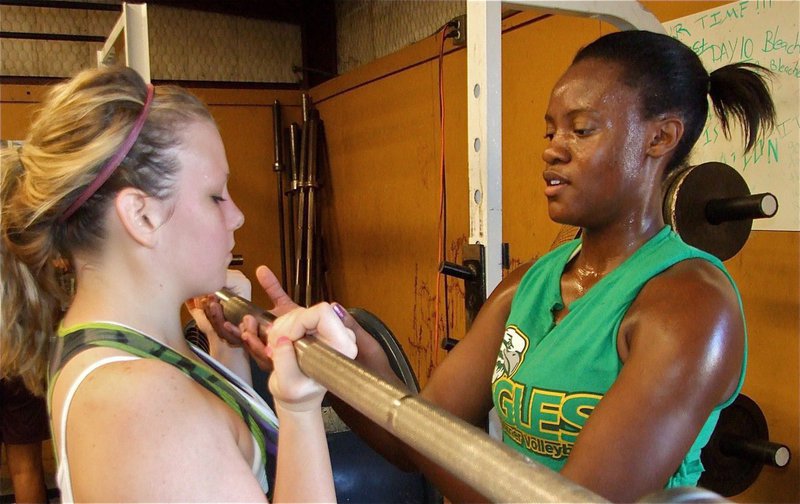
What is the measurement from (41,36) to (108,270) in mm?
2825

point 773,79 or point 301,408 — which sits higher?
point 773,79

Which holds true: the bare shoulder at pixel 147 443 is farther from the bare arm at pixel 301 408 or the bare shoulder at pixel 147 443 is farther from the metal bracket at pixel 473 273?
the metal bracket at pixel 473 273

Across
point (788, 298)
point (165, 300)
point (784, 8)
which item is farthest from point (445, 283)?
point (165, 300)

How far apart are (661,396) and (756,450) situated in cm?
79

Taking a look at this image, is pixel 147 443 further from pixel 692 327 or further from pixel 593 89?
pixel 593 89

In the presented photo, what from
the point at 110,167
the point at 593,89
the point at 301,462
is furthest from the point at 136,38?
the point at 301,462

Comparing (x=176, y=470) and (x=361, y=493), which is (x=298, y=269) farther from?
(x=176, y=470)

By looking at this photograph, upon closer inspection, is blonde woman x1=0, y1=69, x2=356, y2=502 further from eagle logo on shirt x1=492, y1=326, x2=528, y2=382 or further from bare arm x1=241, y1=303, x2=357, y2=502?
eagle logo on shirt x1=492, y1=326, x2=528, y2=382

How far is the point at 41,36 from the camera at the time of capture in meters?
3.10

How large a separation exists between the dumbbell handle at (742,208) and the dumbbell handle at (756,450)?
467 millimetres

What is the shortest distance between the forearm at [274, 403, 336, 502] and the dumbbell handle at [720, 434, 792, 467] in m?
1.02

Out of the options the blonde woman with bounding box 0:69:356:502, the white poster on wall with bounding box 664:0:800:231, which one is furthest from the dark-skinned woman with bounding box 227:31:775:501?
the white poster on wall with bounding box 664:0:800:231

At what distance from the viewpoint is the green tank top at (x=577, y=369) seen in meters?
0.84

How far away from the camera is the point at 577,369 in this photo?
0.85 meters
